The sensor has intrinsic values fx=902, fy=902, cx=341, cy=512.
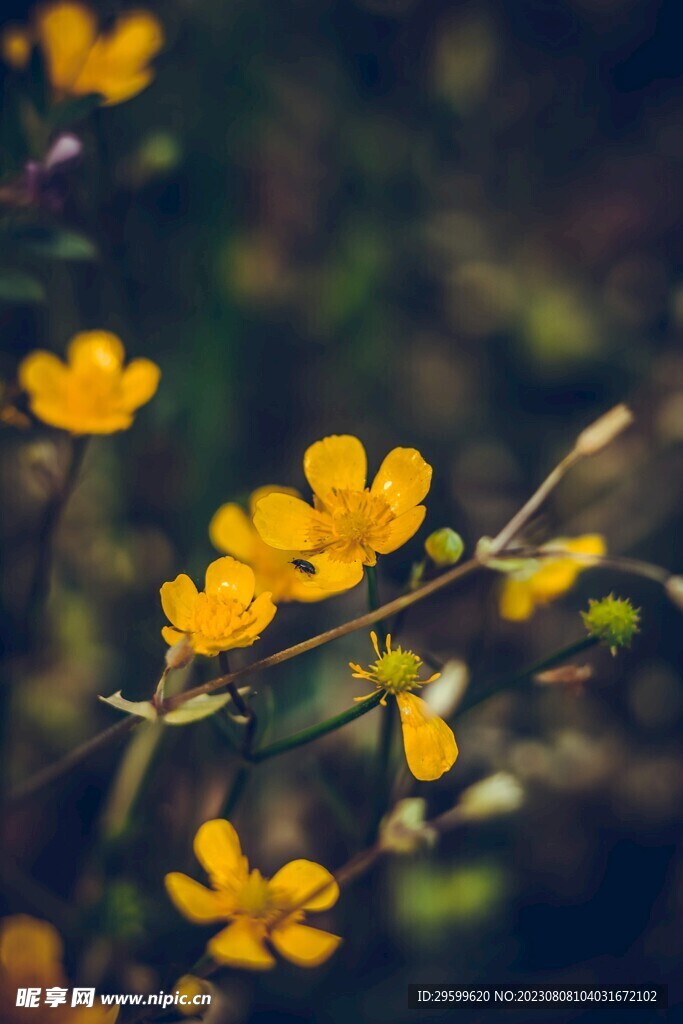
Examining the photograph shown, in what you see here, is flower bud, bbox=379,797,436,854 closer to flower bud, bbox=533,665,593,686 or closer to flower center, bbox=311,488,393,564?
flower bud, bbox=533,665,593,686

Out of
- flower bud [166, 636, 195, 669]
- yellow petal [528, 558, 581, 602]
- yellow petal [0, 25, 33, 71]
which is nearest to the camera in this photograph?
flower bud [166, 636, 195, 669]

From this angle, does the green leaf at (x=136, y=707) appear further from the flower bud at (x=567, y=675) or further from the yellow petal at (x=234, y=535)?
the flower bud at (x=567, y=675)

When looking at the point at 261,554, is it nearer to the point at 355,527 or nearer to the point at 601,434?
the point at 355,527

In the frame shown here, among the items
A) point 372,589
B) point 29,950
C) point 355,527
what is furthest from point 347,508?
point 29,950

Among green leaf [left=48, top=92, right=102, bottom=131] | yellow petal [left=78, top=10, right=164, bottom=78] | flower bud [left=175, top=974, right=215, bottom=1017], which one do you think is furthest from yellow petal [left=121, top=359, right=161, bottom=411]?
flower bud [left=175, top=974, right=215, bottom=1017]

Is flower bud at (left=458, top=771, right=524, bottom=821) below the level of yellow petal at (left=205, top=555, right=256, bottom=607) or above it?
below

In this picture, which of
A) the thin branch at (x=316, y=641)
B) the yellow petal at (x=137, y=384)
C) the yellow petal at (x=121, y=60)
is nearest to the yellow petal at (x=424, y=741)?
the thin branch at (x=316, y=641)
